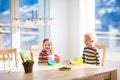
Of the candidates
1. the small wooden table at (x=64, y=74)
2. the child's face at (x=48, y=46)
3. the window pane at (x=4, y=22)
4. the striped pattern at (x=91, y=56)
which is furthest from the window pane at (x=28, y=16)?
the small wooden table at (x=64, y=74)

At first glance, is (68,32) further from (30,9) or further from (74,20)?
(30,9)

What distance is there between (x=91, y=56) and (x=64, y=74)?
92cm

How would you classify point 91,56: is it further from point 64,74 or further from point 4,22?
point 4,22

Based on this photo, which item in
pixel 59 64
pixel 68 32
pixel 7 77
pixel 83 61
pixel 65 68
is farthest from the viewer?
pixel 68 32

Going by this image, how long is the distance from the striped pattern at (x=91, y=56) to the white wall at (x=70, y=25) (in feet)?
2.96

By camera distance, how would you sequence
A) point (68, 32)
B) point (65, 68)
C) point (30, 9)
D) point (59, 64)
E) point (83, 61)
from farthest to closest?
point (68, 32) < point (30, 9) < point (83, 61) < point (59, 64) < point (65, 68)

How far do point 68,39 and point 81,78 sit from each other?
211 centimetres

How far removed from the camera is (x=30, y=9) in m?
4.44

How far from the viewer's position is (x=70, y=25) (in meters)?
4.72

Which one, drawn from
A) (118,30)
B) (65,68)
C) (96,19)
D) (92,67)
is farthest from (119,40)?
(65,68)

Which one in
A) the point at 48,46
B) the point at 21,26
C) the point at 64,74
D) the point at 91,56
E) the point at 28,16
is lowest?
the point at 64,74

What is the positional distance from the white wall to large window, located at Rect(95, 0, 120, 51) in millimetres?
131

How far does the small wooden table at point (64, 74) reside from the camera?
103 inches

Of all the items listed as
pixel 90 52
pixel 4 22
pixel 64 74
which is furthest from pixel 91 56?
pixel 4 22
